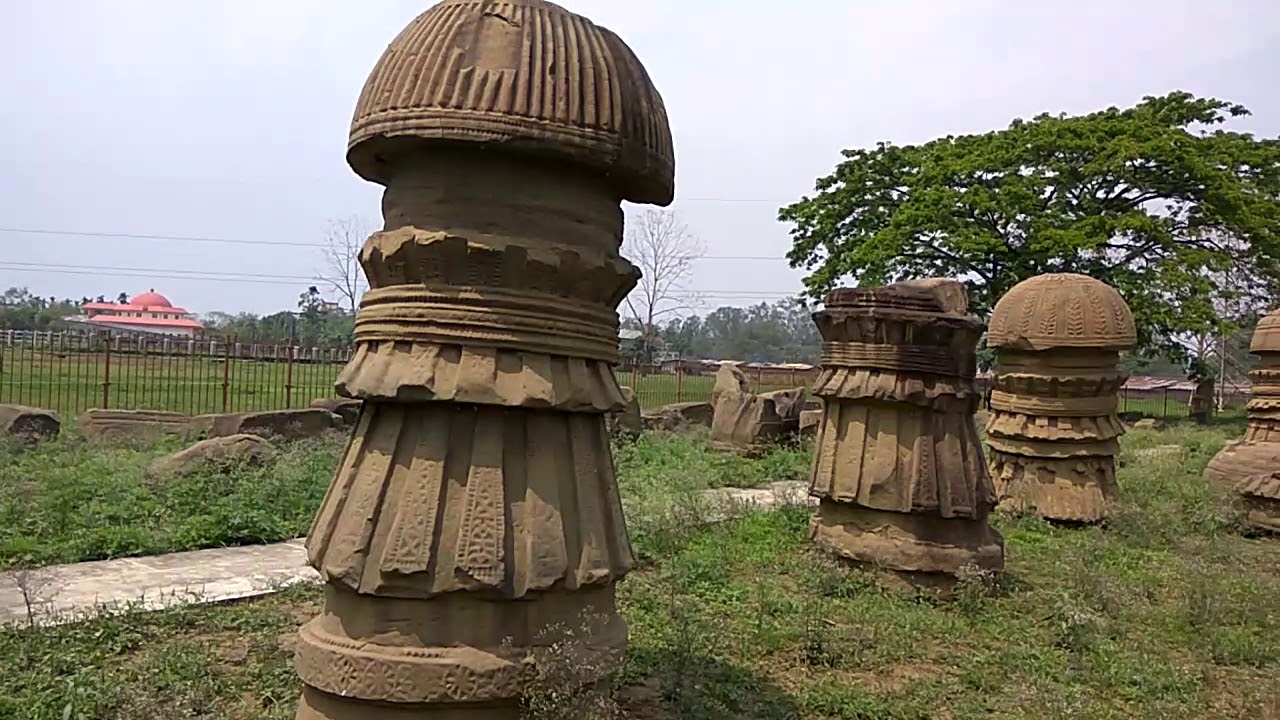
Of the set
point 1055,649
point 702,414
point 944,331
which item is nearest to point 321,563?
point 1055,649

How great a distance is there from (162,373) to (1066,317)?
14.8m

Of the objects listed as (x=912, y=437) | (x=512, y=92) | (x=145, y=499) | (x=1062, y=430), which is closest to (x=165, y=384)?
(x=145, y=499)

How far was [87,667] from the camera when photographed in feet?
13.4

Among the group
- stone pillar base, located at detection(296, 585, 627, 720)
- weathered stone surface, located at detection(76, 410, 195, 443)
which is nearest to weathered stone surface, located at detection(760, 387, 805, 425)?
weathered stone surface, located at detection(76, 410, 195, 443)

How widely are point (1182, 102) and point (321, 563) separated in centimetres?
2352

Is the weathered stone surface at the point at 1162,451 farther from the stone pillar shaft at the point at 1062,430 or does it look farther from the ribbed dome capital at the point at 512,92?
the ribbed dome capital at the point at 512,92

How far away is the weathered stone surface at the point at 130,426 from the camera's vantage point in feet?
37.4

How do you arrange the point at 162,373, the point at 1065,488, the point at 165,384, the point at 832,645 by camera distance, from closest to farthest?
the point at 832,645
the point at 1065,488
the point at 162,373
the point at 165,384

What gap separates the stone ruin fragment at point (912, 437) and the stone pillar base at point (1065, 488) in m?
2.64

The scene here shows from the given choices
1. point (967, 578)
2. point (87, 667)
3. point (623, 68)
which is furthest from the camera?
point (967, 578)

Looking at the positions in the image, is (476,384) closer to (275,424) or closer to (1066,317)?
(1066,317)

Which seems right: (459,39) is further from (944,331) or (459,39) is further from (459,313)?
(944,331)

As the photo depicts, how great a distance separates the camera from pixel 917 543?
5.87m

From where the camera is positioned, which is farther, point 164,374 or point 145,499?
point 164,374
